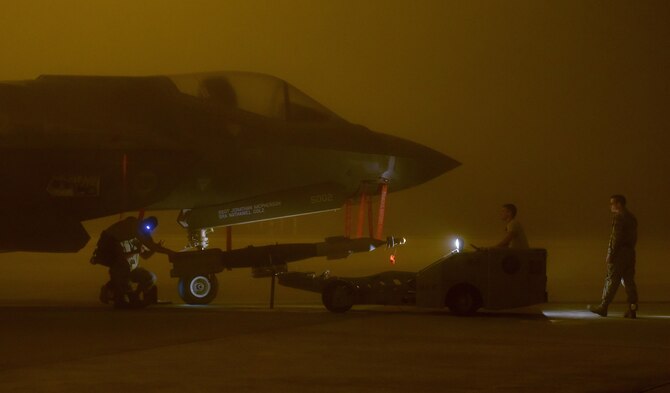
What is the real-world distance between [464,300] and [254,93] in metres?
4.35

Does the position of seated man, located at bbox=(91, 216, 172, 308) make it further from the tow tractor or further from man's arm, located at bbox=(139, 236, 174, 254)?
the tow tractor

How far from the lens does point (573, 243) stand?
40375 millimetres

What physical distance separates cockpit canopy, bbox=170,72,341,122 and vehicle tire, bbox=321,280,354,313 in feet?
9.06

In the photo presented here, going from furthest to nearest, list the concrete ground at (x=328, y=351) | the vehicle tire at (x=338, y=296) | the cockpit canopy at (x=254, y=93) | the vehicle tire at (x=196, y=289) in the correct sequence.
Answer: the vehicle tire at (x=196, y=289)
the cockpit canopy at (x=254, y=93)
the vehicle tire at (x=338, y=296)
the concrete ground at (x=328, y=351)

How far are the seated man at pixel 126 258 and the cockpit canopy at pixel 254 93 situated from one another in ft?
6.64

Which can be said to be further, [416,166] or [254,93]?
[254,93]

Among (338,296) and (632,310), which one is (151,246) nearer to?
(338,296)

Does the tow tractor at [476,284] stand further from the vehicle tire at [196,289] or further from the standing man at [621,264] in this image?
the vehicle tire at [196,289]

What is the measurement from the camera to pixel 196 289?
50.9 feet

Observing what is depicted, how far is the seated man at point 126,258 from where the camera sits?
14602mm

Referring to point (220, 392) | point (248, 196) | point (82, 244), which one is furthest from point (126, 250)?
point (220, 392)

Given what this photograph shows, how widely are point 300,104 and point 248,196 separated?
1525mm

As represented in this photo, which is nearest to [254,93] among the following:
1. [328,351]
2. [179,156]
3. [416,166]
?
[179,156]

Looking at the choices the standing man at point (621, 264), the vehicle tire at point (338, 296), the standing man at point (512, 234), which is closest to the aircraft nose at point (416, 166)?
the standing man at point (512, 234)
